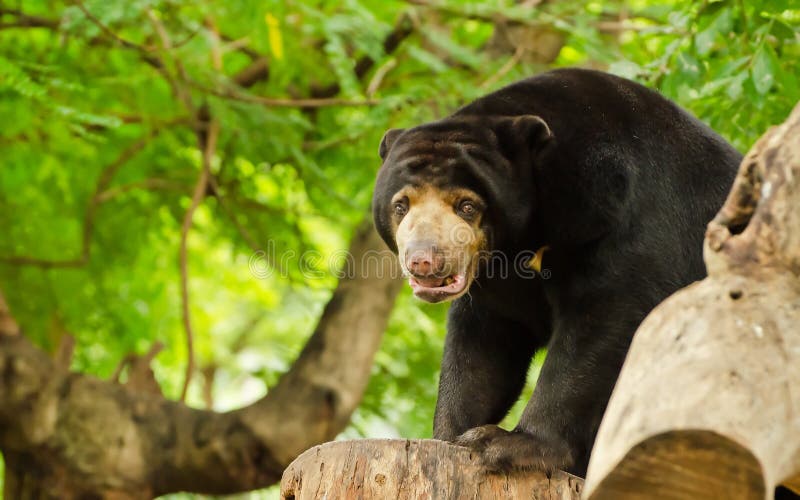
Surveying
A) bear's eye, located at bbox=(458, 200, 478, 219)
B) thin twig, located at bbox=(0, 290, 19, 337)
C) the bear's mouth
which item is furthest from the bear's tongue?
thin twig, located at bbox=(0, 290, 19, 337)

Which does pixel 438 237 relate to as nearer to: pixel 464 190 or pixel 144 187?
pixel 464 190

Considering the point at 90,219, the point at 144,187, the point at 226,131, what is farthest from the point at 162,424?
the point at 226,131

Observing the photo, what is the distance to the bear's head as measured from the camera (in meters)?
4.43

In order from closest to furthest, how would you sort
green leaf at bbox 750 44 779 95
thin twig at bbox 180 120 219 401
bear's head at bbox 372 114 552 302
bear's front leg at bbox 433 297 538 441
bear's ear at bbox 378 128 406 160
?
1. bear's head at bbox 372 114 552 302
2. green leaf at bbox 750 44 779 95
3. bear's front leg at bbox 433 297 538 441
4. bear's ear at bbox 378 128 406 160
5. thin twig at bbox 180 120 219 401

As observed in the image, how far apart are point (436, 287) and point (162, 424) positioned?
4312mm

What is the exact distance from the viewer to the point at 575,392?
13.7 ft

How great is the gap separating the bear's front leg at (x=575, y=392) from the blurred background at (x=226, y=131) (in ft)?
7.29

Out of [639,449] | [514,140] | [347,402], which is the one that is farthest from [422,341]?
[639,449]

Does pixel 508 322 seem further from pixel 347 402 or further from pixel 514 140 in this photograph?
pixel 347 402

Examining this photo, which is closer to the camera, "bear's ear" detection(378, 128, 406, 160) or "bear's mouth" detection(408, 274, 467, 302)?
"bear's mouth" detection(408, 274, 467, 302)

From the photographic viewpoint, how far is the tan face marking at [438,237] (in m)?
4.32

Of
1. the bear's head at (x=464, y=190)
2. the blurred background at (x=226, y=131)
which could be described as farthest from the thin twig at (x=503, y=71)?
the bear's head at (x=464, y=190)

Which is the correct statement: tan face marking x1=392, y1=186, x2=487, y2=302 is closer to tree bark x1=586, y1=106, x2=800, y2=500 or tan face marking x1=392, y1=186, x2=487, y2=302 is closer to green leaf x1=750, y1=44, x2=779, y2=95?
green leaf x1=750, y1=44, x2=779, y2=95

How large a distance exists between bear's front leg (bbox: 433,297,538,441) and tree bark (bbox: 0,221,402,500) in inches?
128
